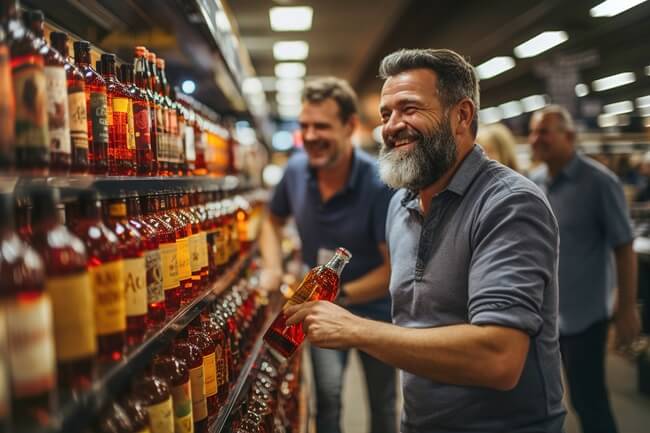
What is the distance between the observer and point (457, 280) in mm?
1786

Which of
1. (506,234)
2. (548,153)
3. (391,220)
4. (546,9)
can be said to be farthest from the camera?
(546,9)

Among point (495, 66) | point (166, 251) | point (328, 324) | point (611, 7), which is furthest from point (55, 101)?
point (495, 66)

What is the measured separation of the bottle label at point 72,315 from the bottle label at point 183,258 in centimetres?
67

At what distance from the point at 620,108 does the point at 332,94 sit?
950cm

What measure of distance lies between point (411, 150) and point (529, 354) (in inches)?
28.0

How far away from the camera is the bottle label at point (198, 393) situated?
1.69 meters

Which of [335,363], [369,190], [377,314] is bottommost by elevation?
[335,363]

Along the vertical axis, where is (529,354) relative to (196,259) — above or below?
below

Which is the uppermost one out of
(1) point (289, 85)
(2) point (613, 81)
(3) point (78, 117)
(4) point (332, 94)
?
(1) point (289, 85)

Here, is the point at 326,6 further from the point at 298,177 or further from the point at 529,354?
the point at 529,354

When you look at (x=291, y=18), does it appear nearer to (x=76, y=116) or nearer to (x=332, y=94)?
(x=332, y=94)

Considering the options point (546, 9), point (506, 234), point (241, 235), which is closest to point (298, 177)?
point (241, 235)

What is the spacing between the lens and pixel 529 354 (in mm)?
1733

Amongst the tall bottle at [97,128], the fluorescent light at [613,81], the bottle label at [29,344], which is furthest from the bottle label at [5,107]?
the fluorescent light at [613,81]
